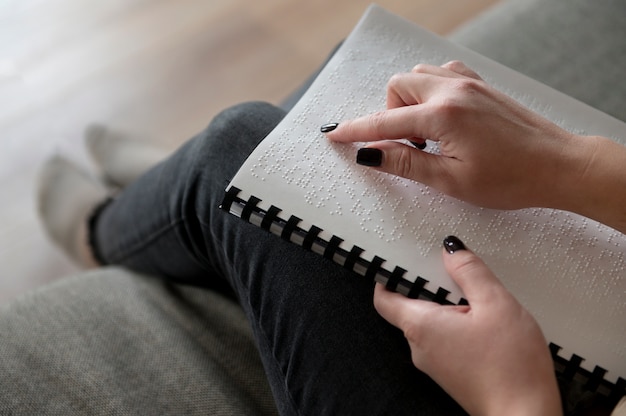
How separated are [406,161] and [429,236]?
0.25 ft

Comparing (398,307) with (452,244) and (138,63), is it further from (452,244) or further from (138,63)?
(138,63)

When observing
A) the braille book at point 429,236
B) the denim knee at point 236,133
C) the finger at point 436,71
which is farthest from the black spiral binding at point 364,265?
the finger at point 436,71

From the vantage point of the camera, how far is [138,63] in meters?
1.38

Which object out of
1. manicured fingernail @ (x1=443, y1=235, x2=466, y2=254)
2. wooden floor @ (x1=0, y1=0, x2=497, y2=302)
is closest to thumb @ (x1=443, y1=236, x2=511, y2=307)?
manicured fingernail @ (x1=443, y1=235, x2=466, y2=254)

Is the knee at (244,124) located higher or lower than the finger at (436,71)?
lower

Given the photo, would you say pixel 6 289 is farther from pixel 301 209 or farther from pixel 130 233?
pixel 301 209

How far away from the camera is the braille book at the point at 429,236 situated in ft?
1.88

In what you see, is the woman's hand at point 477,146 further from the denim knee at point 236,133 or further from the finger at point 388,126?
the denim knee at point 236,133

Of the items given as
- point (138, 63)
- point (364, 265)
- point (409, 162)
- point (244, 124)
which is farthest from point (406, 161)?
point (138, 63)

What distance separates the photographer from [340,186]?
61 cm

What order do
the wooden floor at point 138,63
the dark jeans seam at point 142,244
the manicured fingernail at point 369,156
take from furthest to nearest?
the wooden floor at point 138,63, the dark jeans seam at point 142,244, the manicured fingernail at point 369,156

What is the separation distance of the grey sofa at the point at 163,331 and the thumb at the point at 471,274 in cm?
29

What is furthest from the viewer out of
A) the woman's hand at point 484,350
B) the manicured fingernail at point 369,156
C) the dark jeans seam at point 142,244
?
the dark jeans seam at point 142,244

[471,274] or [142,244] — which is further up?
[471,274]
